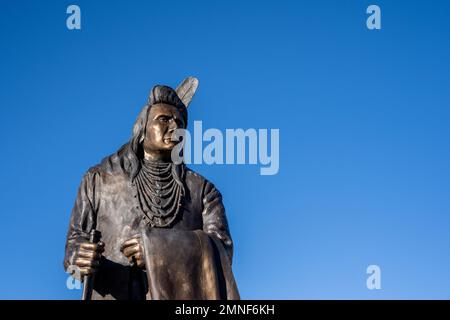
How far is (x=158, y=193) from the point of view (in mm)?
10750

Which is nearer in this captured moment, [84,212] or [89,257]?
[89,257]

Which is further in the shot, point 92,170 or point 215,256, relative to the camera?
point 92,170

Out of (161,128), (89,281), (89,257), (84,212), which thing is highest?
(161,128)

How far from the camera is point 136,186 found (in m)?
10.8

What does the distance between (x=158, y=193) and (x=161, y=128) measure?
765 millimetres

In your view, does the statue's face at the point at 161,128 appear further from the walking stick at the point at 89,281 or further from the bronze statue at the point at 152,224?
the walking stick at the point at 89,281

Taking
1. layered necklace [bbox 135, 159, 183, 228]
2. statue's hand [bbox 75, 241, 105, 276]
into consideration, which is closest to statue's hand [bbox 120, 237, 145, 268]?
statue's hand [bbox 75, 241, 105, 276]

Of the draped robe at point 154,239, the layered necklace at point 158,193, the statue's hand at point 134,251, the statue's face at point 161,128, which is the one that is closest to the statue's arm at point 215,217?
the draped robe at point 154,239

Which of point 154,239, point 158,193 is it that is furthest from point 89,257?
point 158,193

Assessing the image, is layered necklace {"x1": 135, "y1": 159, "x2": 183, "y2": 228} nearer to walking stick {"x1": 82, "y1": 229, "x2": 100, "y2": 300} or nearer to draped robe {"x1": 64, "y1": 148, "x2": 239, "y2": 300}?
draped robe {"x1": 64, "y1": 148, "x2": 239, "y2": 300}

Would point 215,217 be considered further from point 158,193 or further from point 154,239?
point 154,239
